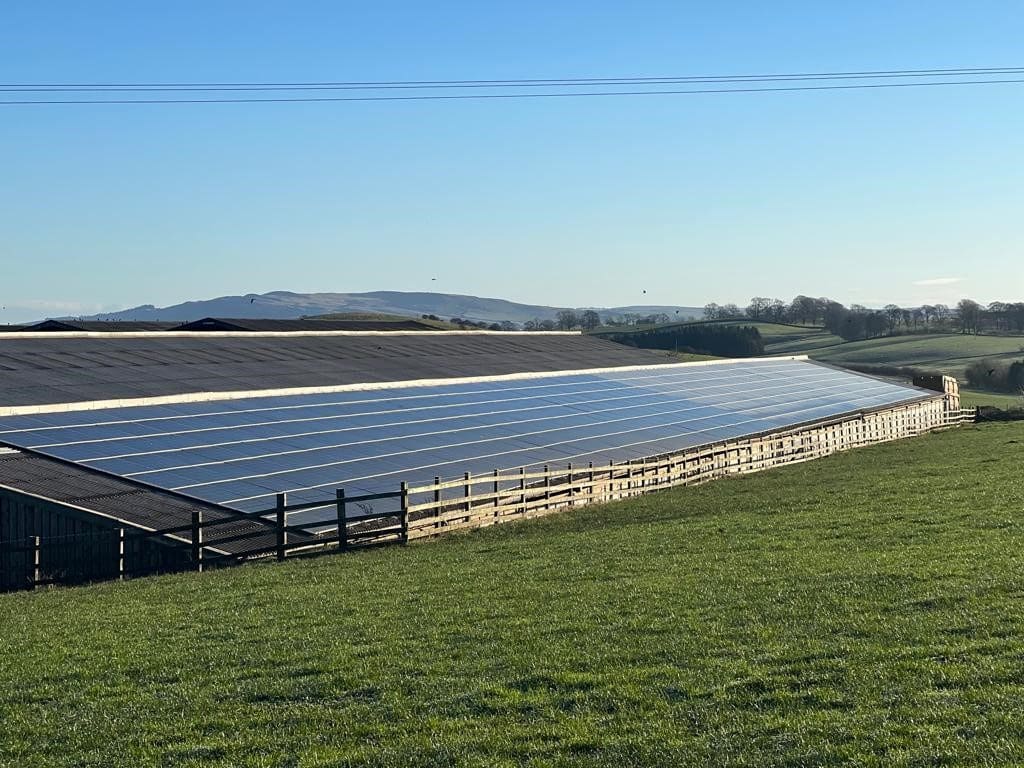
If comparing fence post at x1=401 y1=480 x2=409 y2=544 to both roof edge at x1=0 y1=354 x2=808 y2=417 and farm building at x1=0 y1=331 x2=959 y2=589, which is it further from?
roof edge at x1=0 y1=354 x2=808 y2=417

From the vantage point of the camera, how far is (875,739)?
31.0 ft

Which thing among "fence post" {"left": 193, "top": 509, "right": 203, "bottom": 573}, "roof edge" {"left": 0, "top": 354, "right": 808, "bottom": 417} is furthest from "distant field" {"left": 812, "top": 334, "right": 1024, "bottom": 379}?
"fence post" {"left": 193, "top": 509, "right": 203, "bottom": 573}

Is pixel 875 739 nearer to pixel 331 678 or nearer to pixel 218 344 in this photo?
pixel 331 678

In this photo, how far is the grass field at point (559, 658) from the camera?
32.8 feet

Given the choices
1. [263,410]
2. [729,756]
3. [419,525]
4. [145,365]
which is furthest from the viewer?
[145,365]

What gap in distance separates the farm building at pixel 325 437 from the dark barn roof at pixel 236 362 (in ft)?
0.57

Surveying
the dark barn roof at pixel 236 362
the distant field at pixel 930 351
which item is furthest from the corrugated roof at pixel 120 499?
the distant field at pixel 930 351

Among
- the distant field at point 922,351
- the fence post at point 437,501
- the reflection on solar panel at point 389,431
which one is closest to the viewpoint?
the fence post at point 437,501

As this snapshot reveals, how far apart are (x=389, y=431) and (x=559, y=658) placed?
2603 cm

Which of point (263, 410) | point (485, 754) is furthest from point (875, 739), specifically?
point (263, 410)

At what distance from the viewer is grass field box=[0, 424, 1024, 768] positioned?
9.99m

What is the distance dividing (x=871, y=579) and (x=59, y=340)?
38.0 meters

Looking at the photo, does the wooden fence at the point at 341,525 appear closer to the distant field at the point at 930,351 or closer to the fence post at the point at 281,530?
the fence post at the point at 281,530

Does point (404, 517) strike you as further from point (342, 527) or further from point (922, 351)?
point (922, 351)
